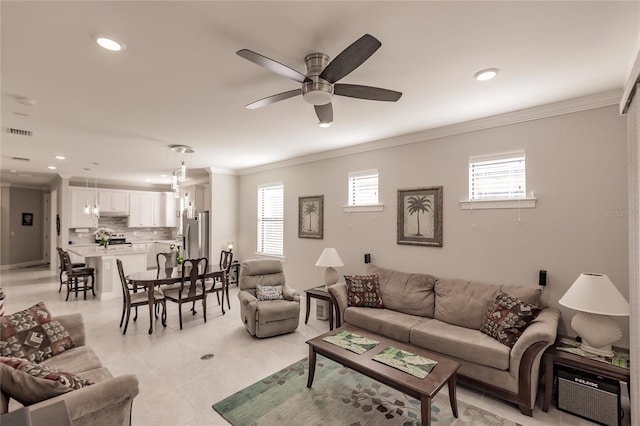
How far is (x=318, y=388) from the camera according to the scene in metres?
2.75

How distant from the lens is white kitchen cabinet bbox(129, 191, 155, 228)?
30.5 feet

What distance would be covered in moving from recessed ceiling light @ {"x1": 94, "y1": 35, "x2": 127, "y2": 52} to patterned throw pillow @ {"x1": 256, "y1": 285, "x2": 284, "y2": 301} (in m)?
3.20

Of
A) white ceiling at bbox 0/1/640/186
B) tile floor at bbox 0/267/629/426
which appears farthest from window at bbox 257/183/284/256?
white ceiling at bbox 0/1/640/186

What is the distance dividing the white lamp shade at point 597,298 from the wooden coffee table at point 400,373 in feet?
3.74

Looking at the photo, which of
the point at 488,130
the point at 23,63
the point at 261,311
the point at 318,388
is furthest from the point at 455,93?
the point at 23,63

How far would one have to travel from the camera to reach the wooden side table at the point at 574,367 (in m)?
2.19

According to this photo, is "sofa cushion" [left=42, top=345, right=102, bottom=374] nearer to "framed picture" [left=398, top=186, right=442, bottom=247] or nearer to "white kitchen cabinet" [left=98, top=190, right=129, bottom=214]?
"framed picture" [left=398, top=186, right=442, bottom=247]

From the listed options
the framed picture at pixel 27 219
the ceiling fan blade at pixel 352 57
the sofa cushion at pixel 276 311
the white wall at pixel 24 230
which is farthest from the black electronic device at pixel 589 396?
the framed picture at pixel 27 219

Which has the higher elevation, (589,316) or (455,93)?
(455,93)

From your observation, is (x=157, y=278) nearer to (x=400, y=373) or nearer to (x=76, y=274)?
(x=76, y=274)

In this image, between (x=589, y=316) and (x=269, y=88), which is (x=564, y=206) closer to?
(x=589, y=316)

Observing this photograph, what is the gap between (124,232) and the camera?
9469 mm

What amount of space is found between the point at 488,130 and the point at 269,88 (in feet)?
8.51

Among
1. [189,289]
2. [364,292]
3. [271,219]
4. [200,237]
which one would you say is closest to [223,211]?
[200,237]
